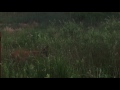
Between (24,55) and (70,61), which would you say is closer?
(70,61)

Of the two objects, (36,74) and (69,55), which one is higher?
(69,55)

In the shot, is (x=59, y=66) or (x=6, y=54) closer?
(x=59, y=66)

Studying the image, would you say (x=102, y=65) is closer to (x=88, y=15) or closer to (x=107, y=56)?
(x=107, y=56)

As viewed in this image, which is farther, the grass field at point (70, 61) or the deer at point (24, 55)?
the deer at point (24, 55)

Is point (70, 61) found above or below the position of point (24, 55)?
below

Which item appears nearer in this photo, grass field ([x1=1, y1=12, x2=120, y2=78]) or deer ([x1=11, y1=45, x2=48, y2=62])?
grass field ([x1=1, y1=12, x2=120, y2=78])

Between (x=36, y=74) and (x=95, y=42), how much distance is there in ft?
7.35

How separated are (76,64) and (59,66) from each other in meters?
0.52
